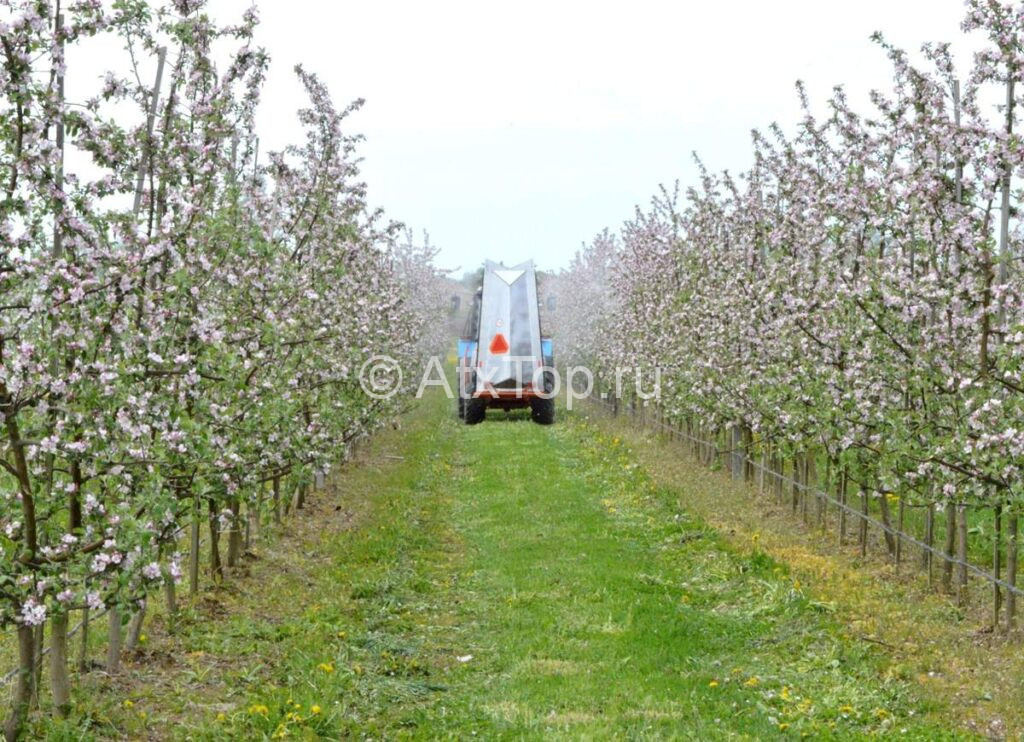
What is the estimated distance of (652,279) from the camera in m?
27.7

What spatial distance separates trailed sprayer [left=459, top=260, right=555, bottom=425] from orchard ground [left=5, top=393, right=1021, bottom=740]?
1725cm

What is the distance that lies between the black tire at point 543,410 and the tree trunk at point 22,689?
28.5 metres

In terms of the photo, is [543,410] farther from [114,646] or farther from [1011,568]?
[114,646]

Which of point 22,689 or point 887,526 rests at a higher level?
point 887,526

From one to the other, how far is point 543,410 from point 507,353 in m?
2.25

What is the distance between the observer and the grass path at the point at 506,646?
330 inches

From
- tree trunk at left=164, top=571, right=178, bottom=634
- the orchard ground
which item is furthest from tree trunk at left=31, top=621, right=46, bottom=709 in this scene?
tree trunk at left=164, top=571, right=178, bottom=634

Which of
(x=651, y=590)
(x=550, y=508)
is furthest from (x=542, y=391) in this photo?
(x=651, y=590)

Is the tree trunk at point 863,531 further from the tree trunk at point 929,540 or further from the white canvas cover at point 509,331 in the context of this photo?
the white canvas cover at point 509,331

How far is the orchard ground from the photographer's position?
27.6 feet

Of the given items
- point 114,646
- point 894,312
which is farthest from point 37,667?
point 894,312

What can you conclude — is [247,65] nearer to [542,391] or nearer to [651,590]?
[651,590]

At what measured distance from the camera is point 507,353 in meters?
35.7

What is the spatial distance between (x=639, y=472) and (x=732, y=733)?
1436cm
